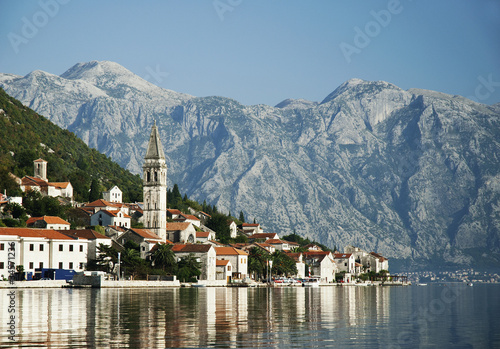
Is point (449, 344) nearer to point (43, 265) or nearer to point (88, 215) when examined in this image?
point (43, 265)

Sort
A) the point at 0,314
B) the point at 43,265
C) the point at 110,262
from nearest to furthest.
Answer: the point at 0,314
the point at 43,265
the point at 110,262

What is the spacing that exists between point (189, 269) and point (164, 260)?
593 centimetres

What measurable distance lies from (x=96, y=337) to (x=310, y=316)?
18.8m

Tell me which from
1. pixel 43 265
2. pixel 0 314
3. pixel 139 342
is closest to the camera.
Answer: pixel 139 342

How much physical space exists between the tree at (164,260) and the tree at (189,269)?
1.61 meters

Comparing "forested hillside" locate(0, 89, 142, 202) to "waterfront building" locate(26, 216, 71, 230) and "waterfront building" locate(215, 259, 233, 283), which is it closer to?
"waterfront building" locate(26, 216, 71, 230)

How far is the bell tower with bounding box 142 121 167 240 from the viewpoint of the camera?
13350 cm

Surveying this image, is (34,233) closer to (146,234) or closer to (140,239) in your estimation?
(140,239)

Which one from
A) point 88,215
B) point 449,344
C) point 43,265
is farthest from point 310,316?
point 88,215

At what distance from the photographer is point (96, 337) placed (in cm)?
3105

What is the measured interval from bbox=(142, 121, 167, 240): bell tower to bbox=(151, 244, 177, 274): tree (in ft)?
64.8

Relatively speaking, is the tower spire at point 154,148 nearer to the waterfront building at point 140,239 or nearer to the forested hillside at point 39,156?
the waterfront building at point 140,239

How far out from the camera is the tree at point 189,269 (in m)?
113

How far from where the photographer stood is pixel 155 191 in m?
136
